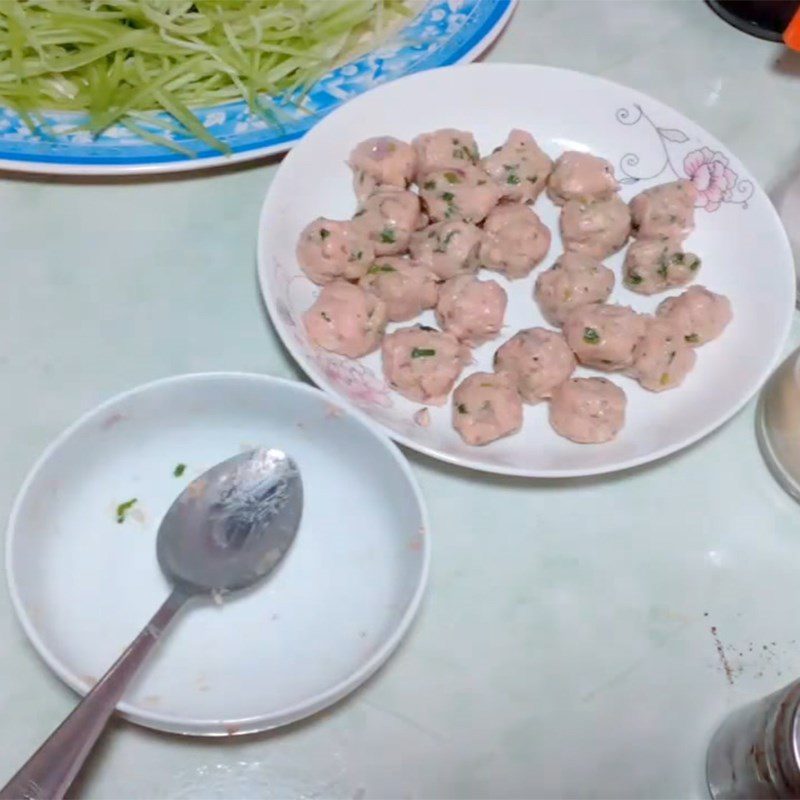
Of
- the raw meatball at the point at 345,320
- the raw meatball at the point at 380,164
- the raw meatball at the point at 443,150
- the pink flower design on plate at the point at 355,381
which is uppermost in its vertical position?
the raw meatball at the point at 443,150

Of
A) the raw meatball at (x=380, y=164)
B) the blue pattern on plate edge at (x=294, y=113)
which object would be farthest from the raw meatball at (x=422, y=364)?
the blue pattern on plate edge at (x=294, y=113)

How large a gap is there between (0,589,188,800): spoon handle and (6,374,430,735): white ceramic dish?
4 centimetres

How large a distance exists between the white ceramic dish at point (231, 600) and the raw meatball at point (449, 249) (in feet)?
0.97

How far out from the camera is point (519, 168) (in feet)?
4.18

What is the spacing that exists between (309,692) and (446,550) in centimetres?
24

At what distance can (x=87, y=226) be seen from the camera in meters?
1.26

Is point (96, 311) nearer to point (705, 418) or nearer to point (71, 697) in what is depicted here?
point (71, 697)

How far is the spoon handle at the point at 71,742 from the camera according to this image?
714 millimetres

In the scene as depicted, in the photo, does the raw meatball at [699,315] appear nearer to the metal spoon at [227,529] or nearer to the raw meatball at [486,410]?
the raw meatball at [486,410]

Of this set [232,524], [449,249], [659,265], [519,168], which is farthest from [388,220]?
[232,524]

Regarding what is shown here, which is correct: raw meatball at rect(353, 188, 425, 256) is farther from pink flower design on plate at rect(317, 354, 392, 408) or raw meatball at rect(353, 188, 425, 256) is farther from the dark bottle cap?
the dark bottle cap

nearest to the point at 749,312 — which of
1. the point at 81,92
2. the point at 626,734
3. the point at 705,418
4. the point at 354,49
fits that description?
the point at 705,418

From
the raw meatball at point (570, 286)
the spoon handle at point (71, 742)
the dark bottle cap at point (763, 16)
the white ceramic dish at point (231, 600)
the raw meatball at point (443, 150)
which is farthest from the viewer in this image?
the dark bottle cap at point (763, 16)

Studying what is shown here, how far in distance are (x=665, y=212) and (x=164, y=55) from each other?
725mm
